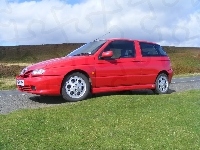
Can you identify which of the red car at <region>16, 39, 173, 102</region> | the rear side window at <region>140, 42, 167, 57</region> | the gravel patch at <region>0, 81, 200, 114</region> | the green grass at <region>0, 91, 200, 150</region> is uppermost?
the rear side window at <region>140, 42, 167, 57</region>

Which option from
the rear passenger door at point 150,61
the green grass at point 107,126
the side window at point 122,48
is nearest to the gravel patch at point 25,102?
the green grass at point 107,126

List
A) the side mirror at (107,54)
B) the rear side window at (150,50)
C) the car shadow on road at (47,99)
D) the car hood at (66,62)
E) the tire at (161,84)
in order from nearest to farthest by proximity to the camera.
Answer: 1. the car hood at (66,62)
2. the car shadow on road at (47,99)
3. the side mirror at (107,54)
4. the rear side window at (150,50)
5. the tire at (161,84)

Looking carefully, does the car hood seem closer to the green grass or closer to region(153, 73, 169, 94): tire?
the green grass

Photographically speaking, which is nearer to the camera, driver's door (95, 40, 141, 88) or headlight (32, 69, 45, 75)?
headlight (32, 69, 45, 75)

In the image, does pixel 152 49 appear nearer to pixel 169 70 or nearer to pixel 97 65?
pixel 169 70

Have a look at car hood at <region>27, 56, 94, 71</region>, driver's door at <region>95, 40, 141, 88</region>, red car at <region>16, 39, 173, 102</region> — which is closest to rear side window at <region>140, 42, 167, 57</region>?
red car at <region>16, 39, 173, 102</region>

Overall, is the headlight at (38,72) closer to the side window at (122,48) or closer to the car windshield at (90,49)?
the car windshield at (90,49)

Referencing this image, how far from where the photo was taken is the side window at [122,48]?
387 inches

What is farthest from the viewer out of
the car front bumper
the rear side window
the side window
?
the rear side window

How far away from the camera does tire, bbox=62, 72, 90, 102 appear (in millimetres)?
8852

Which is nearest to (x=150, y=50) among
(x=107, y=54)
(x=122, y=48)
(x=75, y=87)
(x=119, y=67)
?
(x=122, y=48)

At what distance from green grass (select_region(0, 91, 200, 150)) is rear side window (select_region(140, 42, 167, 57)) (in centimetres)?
261

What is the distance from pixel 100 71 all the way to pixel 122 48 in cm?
121

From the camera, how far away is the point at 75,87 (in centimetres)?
891
